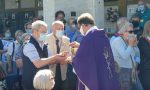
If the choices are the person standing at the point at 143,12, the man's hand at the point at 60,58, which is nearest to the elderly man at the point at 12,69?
the person standing at the point at 143,12

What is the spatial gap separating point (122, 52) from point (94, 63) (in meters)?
1.31

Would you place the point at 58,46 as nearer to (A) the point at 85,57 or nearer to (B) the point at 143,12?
(A) the point at 85,57

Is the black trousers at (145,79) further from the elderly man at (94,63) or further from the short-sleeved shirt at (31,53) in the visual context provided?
the short-sleeved shirt at (31,53)

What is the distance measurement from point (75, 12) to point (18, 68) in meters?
2.30

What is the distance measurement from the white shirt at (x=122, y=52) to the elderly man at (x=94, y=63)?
1.08 meters

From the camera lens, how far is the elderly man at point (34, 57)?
23.0ft

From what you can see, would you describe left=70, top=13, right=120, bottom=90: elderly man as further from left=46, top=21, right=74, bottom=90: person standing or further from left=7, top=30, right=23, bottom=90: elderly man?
left=7, top=30, right=23, bottom=90: elderly man

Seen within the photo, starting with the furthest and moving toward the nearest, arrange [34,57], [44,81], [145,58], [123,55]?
[145,58], [123,55], [34,57], [44,81]

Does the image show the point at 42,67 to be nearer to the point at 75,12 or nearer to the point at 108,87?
the point at 108,87

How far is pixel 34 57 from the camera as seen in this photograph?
6988 mm

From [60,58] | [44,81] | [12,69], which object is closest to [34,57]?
[60,58]

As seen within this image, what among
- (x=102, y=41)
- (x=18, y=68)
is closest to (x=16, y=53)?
(x=18, y=68)

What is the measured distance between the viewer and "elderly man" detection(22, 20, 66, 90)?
7.01 metres

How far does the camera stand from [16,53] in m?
9.86
